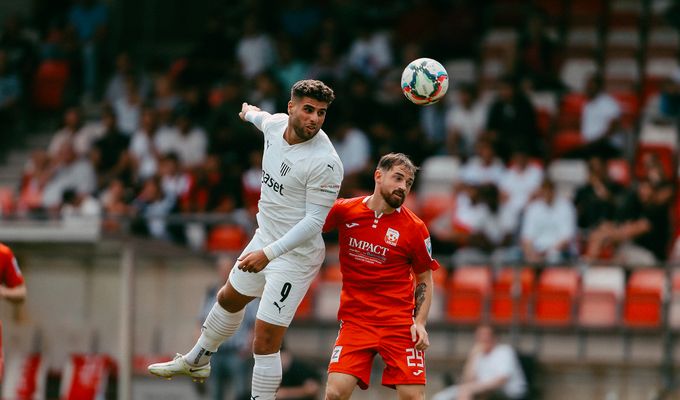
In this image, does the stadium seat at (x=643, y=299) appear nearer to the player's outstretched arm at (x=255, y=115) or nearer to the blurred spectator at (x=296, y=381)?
the blurred spectator at (x=296, y=381)

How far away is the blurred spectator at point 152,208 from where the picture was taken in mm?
17719

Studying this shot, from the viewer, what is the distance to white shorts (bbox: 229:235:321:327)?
10273 mm

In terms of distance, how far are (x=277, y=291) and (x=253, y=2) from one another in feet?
41.3

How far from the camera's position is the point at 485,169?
17.2 metres

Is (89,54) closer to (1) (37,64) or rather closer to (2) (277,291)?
(1) (37,64)

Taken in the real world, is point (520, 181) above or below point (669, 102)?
below

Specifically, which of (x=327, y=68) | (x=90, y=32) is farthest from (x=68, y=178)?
(x=90, y=32)

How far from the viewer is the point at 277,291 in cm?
1027

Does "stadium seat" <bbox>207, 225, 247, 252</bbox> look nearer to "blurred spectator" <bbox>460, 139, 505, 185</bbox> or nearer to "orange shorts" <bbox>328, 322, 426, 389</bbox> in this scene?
"blurred spectator" <bbox>460, 139, 505, 185</bbox>

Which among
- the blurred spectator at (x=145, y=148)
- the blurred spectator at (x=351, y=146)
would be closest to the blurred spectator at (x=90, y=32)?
the blurred spectator at (x=145, y=148)

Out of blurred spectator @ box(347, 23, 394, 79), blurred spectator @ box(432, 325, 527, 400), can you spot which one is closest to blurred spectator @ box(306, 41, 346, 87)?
blurred spectator @ box(347, 23, 394, 79)

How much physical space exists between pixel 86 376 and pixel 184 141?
368 centimetres

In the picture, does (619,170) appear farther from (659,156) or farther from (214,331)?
(214,331)

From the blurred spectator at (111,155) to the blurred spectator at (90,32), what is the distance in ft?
7.14
